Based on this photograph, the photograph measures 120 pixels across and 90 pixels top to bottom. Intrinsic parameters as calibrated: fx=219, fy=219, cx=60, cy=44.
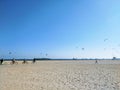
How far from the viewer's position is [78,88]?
13.2 meters

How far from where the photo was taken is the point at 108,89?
12.8 m

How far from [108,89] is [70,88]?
7.39 ft

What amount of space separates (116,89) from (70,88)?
2.72 metres

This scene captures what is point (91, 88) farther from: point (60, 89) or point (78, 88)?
point (60, 89)

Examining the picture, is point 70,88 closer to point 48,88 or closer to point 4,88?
point 48,88

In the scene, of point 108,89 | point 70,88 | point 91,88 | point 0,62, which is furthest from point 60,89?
point 0,62

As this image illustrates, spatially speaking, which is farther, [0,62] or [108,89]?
[0,62]

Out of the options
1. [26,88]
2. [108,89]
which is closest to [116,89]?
[108,89]

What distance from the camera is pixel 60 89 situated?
42.4ft

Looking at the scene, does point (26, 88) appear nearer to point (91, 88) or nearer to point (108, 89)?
point (91, 88)

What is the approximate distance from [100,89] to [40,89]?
11.6 ft

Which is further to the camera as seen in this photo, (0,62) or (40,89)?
(0,62)

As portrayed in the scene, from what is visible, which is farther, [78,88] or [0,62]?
[0,62]

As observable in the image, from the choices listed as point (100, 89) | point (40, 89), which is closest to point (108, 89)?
point (100, 89)
